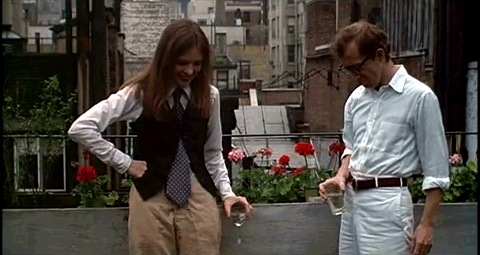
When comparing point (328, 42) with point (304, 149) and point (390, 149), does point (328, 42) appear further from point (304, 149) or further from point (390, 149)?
point (390, 149)

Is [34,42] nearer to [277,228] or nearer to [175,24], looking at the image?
[277,228]

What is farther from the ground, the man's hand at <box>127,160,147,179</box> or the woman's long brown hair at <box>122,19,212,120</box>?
the woman's long brown hair at <box>122,19,212,120</box>

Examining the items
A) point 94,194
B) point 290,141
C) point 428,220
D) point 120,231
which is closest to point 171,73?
point 428,220

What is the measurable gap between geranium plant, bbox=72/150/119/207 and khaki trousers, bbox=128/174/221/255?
1.60 m

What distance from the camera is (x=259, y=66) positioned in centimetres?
622

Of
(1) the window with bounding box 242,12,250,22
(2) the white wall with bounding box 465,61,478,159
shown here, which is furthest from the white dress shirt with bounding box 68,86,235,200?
(2) the white wall with bounding box 465,61,478,159

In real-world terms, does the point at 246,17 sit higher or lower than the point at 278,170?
higher

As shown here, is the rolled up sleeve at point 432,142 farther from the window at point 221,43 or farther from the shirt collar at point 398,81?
the window at point 221,43

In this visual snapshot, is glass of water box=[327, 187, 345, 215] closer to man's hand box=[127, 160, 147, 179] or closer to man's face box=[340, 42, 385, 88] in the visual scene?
man's face box=[340, 42, 385, 88]

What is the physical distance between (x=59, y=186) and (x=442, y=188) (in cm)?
286

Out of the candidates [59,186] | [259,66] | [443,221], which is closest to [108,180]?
[59,186]

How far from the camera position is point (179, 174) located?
2.59 m

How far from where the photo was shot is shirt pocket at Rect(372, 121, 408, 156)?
2514 millimetres

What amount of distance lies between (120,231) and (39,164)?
1200 millimetres
